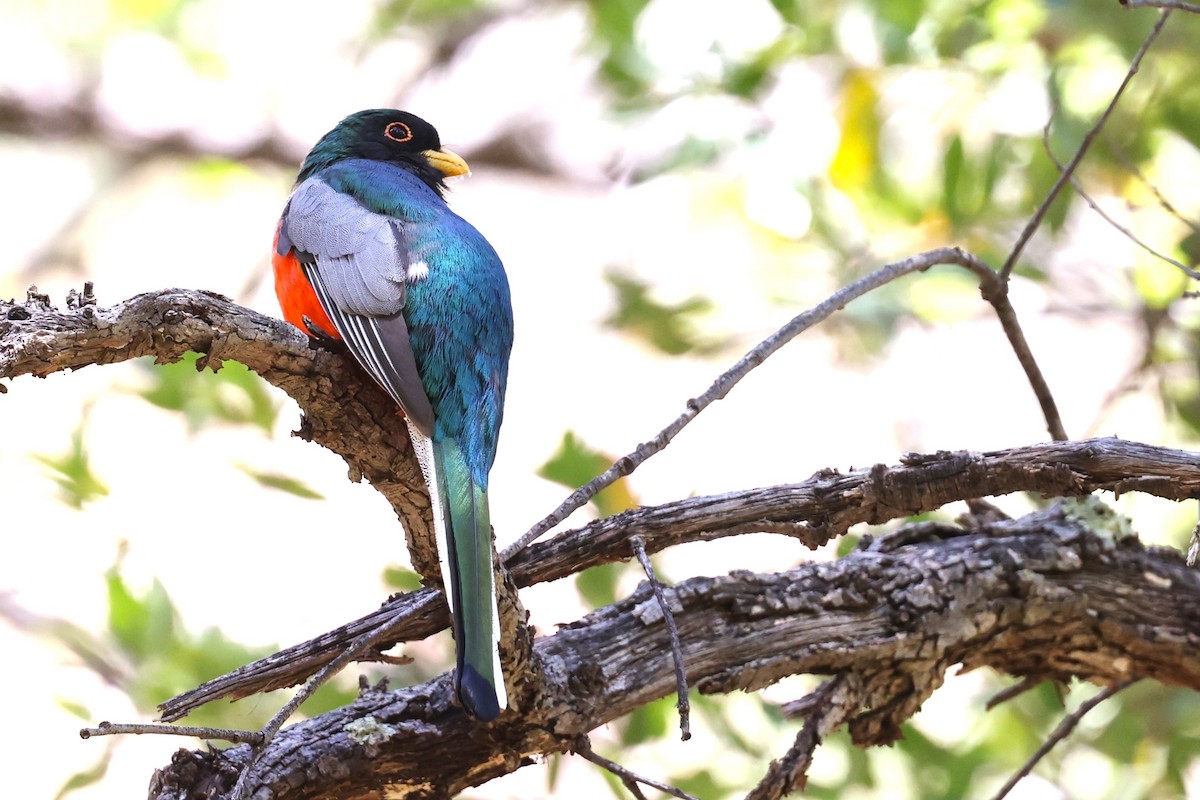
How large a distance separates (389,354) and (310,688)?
0.73 metres

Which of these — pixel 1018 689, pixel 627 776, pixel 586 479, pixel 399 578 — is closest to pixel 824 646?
pixel 627 776

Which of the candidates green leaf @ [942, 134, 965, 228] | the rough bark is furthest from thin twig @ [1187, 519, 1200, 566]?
green leaf @ [942, 134, 965, 228]

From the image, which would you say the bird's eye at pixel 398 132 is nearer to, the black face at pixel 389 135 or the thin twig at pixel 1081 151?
the black face at pixel 389 135

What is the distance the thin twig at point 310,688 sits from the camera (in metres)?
2.28

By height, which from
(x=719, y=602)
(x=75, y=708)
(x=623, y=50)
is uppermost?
(x=623, y=50)

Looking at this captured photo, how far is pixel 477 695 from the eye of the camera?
227 cm

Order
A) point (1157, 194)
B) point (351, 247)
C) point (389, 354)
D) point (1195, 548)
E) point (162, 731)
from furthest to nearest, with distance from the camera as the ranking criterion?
point (1157, 194) < point (351, 247) < point (389, 354) < point (1195, 548) < point (162, 731)

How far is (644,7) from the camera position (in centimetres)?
554

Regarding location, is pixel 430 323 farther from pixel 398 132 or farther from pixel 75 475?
pixel 75 475

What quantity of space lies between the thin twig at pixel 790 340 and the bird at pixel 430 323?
182 millimetres

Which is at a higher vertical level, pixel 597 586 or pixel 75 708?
pixel 597 586

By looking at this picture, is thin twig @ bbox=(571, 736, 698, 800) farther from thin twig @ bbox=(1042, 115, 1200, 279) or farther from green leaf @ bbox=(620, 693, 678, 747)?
thin twig @ bbox=(1042, 115, 1200, 279)

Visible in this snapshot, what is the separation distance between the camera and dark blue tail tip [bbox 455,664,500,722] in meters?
2.26

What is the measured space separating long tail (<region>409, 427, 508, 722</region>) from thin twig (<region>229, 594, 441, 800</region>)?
0.17m
